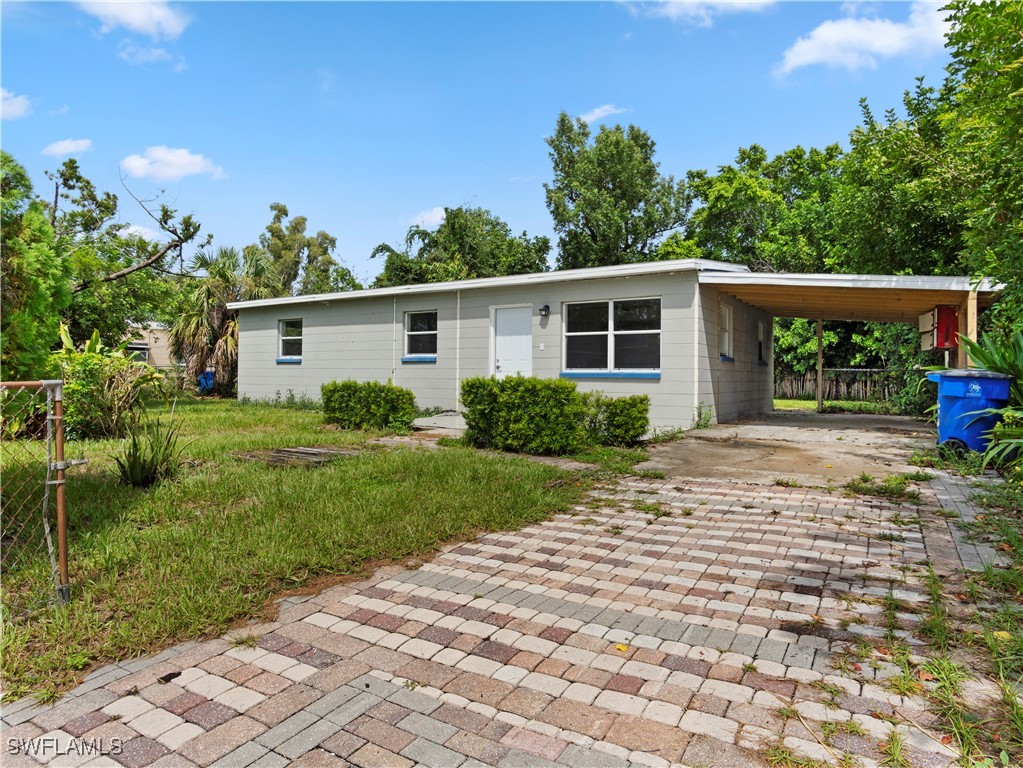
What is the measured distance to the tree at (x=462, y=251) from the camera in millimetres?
26328

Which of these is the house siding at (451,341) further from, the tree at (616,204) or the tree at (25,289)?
the tree at (616,204)

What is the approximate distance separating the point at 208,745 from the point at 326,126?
14.4m

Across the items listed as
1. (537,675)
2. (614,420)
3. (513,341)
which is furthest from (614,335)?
(537,675)

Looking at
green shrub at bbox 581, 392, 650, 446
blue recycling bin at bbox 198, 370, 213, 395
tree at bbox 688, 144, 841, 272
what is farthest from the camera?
tree at bbox 688, 144, 841, 272

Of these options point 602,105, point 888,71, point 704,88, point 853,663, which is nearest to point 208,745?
point 853,663

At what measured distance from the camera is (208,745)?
79.0 inches

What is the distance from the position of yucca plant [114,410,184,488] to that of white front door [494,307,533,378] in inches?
300

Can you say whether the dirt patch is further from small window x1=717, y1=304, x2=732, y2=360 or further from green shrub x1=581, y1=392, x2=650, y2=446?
small window x1=717, y1=304, x2=732, y2=360

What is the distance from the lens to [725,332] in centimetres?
1241

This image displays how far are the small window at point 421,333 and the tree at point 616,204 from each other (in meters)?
17.8

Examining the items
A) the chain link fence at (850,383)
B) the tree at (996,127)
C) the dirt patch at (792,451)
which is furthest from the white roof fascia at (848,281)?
the chain link fence at (850,383)

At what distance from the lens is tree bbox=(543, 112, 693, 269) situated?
3061 centimetres

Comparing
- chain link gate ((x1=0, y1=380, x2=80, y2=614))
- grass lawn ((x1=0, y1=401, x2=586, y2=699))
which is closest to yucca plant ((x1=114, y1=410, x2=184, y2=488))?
grass lawn ((x1=0, y1=401, x2=586, y2=699))

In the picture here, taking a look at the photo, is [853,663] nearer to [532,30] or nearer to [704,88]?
[532,30]
